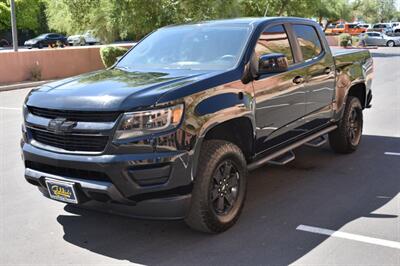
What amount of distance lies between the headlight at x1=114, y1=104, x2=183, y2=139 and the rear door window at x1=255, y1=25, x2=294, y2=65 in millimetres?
1578

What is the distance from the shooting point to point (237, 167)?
4641 mm

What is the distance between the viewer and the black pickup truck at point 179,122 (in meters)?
3.92

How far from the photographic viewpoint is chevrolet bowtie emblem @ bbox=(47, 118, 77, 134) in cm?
404

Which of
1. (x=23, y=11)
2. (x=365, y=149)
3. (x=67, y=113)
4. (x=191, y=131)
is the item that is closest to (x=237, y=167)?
(x=191, y=131)

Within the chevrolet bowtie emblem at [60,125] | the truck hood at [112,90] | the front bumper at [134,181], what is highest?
the truck hood at [112,90]

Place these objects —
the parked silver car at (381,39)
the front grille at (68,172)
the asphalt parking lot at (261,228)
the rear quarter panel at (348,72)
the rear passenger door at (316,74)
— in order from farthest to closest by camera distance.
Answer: the parked silver car at (381,39)
the rear quarter panel at (348,72)
the rear passenger door at (316,74)
the asphalt parking lot at (261,228)
the front grille at (68,172)

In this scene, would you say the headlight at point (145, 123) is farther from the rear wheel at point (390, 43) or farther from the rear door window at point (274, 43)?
the rear wheel at point (390, 43)

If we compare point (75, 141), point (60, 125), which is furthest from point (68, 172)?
point (60, 125)

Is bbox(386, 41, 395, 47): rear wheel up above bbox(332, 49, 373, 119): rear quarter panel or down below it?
below

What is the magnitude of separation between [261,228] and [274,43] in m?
2.04

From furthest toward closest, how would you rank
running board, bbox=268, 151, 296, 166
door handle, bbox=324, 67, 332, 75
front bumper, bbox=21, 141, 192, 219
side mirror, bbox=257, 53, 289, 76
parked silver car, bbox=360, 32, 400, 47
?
parked silver car, bbox=360, 32, 400, 47, door handle, bbox=324, 67, 332, 75, running board, bbox=268, 151, 296, 166, side mirror, bbox=257, 53, 289, 76, front bumper, bbox=21, 141, 192, 219

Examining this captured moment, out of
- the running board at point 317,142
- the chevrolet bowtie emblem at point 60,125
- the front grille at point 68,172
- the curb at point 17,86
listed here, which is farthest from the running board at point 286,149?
the curb at point 17,86

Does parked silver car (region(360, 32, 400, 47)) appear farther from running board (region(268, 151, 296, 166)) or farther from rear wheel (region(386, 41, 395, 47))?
running board (region(268, 151, 296, 166))

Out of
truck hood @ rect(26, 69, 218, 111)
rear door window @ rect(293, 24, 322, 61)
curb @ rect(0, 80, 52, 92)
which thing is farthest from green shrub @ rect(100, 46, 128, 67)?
truck hood @ rect(26, 69, 218, 111)
